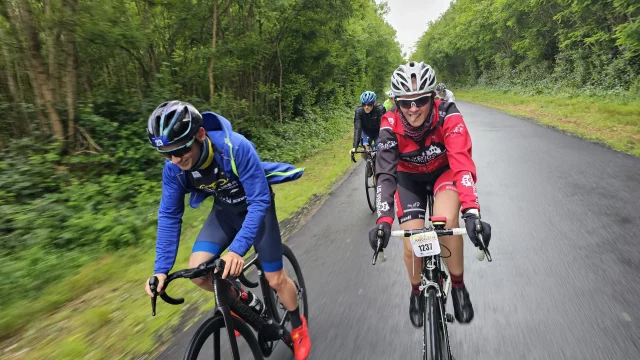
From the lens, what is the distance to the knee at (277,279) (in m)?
2.91

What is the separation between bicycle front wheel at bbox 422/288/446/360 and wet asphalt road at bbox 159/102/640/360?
2.25 ft

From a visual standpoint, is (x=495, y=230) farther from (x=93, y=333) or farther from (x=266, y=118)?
(x=266, y=118)

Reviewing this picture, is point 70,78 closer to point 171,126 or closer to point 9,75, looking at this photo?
point 9,75

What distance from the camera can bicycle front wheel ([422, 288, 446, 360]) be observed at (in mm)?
2225

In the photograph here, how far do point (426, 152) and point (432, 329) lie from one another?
1.39 metres

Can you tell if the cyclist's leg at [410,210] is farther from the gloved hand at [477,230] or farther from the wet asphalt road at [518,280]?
the wet asphalt road at [518,280]

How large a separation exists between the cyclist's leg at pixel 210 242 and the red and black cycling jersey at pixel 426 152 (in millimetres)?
1196

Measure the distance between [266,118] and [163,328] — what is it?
12.5m

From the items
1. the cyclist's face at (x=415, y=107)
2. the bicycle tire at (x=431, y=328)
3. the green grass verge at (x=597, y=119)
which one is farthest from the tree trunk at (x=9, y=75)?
the green grass verge at (x=597, y=119)

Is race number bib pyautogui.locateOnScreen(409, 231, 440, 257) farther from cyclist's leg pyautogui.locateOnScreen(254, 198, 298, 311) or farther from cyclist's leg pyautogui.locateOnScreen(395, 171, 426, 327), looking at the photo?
cyclist's leg pyautogui.locateOnScreen(254, 198, 298, 311)

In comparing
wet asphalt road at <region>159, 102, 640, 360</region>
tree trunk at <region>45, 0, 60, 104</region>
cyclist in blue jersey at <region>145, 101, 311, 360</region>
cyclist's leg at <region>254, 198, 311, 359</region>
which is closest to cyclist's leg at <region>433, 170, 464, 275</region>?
wet asphalt road at <region>159, 102, 640, 360</region>

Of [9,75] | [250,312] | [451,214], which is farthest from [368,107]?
[9,75]

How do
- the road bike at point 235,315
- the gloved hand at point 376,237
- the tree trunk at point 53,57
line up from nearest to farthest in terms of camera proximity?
the road bike at point 235,315, the gloved hand at point 376,237, the tree trunk at point 53,57

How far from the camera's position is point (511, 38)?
35.0 m
